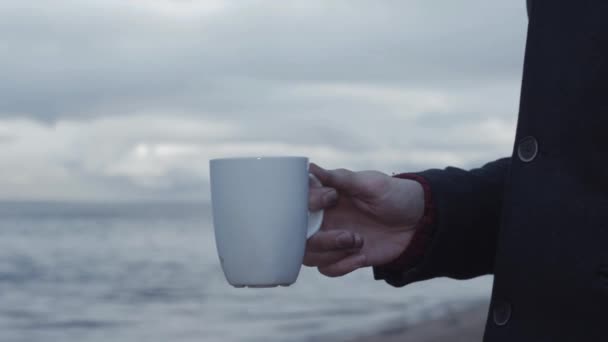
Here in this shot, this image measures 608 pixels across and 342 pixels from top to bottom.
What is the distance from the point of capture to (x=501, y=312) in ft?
5.04

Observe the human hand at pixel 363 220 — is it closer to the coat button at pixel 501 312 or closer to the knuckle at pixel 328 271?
the knuckle at pixel 328 271

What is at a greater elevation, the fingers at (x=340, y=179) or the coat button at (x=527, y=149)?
the fingers at (x=340, y=179)

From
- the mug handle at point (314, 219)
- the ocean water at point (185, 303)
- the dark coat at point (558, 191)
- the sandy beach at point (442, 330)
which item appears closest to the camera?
the dark coat at point (558, 191)

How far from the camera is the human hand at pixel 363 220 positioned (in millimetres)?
1771

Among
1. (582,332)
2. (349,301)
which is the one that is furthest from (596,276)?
(349,301)

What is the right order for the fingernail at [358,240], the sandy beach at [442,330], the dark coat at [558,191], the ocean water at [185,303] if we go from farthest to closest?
the ocean water at [185,303] → the sandy beach at [442,330] → the fingernail at [358,240] → the dark coat at [558,191]

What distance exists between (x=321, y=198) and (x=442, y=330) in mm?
7877

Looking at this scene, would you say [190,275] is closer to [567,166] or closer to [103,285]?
[103,285]

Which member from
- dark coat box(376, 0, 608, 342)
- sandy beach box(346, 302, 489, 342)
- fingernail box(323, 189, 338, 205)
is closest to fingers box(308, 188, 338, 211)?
fingernail box(323, 189, 338, 205)

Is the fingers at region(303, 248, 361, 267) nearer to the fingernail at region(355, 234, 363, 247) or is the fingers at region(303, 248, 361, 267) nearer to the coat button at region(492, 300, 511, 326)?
the fingernail at region(355, 234, 363, 247)

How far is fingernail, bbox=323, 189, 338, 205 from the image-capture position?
171 centimetres

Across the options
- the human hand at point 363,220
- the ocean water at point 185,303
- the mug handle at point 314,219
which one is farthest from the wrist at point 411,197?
the ocean water at point 185,303

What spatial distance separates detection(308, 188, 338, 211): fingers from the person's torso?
1.21ft

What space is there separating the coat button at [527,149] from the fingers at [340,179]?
0.40 m
